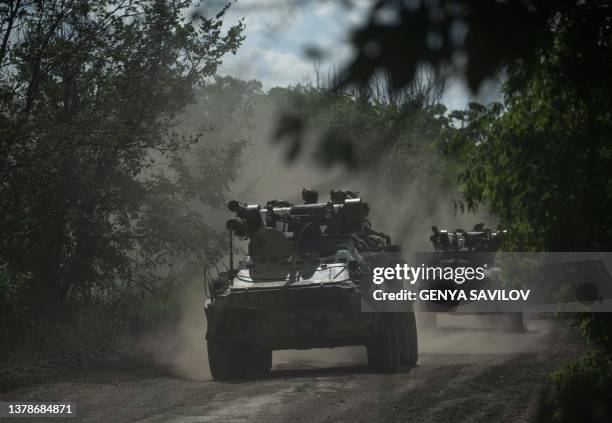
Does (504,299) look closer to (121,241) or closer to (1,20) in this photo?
(121,241)

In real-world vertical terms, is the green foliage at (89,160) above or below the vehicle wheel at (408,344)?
above

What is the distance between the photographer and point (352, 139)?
4242mm

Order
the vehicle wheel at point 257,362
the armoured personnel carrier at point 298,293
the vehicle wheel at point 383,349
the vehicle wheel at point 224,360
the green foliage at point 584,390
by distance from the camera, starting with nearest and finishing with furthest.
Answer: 1. the green foliage at point 584,390
2. the armoured personnel carrier at point 298,293
3. the vehicle wheel at point 383,349
4. the vehicle wheel at point 224,360
5. the vehicle wheel at point 257,362

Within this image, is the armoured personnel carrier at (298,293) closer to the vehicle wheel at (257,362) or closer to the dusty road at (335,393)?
the vehicle wheel at (257,362)

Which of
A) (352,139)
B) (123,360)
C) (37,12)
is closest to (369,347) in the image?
(123,360)

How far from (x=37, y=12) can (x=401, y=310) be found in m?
7.64

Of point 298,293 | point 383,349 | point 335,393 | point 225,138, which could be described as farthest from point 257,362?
point 225,138

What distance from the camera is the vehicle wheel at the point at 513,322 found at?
22000 mm

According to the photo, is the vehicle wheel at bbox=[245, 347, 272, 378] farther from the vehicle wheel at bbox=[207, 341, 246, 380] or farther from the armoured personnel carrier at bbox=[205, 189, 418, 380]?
the vehicle wheel at bbox=[207, 341, 246, 380]

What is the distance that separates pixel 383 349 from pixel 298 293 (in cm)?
142

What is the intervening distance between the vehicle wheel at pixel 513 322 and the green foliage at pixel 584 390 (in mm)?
11386

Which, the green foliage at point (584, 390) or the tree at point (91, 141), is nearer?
the green foliage at point (584, 390)

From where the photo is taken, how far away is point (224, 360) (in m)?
14.3

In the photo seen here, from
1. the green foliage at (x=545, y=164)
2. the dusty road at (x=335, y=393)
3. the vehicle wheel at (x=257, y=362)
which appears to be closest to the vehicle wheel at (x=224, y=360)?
the vehicle wheel at (x=257, y=362)
